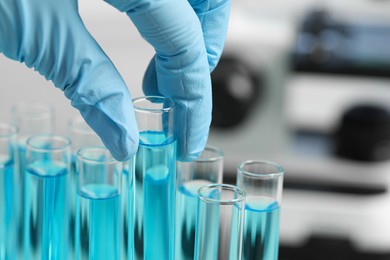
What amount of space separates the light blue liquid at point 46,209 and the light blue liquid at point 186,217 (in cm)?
15

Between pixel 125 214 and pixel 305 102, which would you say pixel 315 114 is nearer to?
pixel 305 102

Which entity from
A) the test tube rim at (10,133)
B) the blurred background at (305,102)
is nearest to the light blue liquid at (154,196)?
the test tube rim at (10,133)

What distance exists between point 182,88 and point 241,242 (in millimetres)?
222

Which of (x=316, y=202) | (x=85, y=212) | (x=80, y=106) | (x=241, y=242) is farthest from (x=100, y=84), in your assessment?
(x=316, y=202)

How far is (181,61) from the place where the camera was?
0.93 meters

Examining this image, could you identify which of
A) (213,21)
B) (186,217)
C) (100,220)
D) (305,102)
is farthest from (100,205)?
(305,102)

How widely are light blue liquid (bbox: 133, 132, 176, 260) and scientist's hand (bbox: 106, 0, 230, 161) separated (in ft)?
0.22

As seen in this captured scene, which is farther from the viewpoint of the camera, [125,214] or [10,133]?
[10,133]

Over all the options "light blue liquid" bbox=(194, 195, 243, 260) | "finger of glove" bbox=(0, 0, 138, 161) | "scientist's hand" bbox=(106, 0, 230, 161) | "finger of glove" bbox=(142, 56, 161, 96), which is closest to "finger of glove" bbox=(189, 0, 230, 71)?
"scientist's hand" bbox=(106, 0, 230, 161)

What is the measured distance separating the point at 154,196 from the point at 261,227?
140 millimetres

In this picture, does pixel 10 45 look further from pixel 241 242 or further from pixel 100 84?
pixel 241 242

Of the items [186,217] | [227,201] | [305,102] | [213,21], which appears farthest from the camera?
[305,102]

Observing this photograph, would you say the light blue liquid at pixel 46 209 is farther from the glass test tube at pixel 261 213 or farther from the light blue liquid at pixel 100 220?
the glass test tube at pixel 261 213

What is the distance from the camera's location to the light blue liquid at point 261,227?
0.88 m
